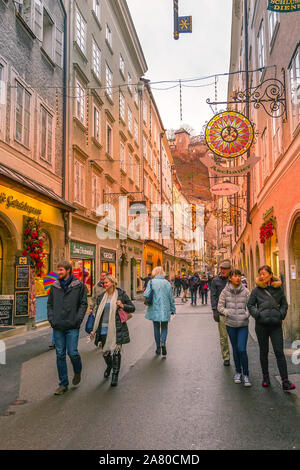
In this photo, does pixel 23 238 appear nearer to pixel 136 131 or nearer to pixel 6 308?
pixel 6 308

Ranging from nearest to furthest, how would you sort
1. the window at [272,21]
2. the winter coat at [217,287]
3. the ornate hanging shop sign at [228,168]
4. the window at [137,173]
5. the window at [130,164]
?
the winter coat at [217,287] < the window at [272,21] < the ornate hanging shop sign at [228,168] < the window at [130,164] < the window at [137,173]

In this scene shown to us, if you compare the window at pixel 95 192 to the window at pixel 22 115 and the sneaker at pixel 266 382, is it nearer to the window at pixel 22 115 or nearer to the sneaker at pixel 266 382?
the window at pixel 22 115

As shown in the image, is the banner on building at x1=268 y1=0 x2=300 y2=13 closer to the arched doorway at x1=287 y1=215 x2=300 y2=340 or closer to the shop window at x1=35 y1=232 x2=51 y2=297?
the arched doorway at x1=287 y1=215 x2=300 y2=340

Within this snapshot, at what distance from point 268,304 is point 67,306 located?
2.91 metres

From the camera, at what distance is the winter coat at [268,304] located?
595cm

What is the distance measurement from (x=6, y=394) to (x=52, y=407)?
1.06 m

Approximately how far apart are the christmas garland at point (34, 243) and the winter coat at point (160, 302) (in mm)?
5081

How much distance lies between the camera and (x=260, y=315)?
6.00 meters

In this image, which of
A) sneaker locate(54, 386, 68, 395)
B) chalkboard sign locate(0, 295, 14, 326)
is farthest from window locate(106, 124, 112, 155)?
sneaker locate(54, 386, 68, 395)

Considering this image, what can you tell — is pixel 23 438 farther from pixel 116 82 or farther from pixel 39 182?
pixel 116 82

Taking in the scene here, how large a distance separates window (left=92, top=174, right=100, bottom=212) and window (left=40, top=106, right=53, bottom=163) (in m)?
4.70

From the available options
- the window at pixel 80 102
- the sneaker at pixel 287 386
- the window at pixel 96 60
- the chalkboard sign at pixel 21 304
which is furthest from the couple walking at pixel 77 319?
the window at pixel 96 60

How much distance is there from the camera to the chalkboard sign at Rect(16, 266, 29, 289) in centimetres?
1195
